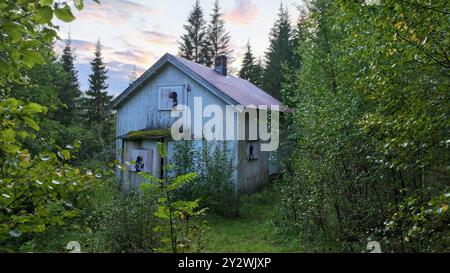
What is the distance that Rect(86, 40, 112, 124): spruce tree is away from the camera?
3419 cm

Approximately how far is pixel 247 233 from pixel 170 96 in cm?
787

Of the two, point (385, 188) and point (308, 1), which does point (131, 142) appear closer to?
point (308, 1)

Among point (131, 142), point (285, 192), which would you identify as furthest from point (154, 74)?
point (285, 192)

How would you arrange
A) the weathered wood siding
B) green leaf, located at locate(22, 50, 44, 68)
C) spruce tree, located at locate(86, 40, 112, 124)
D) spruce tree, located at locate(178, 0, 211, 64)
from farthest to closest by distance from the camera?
1. spruce tree, located at locate(86, 40, 112, 124)
2. spruce tree, located at locate(178, 0, 211, 64)
3. the weathered wood siding
4. green leaf, located at locate(22, 50, 44, 68)

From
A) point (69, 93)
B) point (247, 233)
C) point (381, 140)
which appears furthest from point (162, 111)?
point (69, 93)

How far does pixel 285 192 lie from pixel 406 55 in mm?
6405

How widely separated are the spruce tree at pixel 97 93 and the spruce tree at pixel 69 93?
1.71 metres

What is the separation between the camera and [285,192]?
31.1 ft

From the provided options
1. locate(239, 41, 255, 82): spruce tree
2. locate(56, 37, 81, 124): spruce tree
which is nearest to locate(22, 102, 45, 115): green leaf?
locate(56, 37, 81, 124): spruce tree

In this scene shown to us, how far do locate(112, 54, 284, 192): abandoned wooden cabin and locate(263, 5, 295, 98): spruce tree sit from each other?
18.9m

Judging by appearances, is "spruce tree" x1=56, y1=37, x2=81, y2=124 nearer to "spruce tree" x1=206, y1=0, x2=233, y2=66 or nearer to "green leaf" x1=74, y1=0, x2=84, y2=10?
"spruce tree" x1=206, y1=0, x2=233, y2=66

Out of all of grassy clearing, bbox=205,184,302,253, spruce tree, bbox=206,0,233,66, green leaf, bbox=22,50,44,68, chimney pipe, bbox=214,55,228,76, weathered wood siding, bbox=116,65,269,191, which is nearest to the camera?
green leaf, bbox=22,50,44,68

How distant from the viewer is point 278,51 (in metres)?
35.6

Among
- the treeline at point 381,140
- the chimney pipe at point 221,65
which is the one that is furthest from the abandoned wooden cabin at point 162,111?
the chimney pipe at point 221,65
